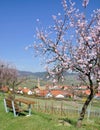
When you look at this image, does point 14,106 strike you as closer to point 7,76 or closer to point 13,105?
point 13,105

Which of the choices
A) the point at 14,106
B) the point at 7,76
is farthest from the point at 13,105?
the point at 7,76

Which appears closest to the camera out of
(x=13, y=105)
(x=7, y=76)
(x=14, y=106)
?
(x=13, y=105)

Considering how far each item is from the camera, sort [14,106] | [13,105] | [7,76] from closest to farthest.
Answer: [13,105]
[14,106]
[7,76]

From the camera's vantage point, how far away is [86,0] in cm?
1327

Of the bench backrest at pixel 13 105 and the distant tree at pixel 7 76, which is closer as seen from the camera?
the bench backrest at pixel 13 105

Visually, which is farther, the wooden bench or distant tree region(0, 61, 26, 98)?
distant tree region(0, 61, 26, 98)

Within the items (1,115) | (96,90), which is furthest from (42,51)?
(1,115)

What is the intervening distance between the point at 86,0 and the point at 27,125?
604cm

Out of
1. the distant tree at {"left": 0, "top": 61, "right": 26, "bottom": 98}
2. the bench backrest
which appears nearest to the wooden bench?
the bench backrest

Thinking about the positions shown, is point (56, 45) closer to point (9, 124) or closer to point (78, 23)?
point (78, 23)

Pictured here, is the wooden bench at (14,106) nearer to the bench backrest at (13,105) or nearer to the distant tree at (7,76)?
the bench backrest at (13,105)

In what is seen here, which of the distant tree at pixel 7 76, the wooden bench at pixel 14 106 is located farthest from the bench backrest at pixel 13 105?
the distant tree at pixel 7 76

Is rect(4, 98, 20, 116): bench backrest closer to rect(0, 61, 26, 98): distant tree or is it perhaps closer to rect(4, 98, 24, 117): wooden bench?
rect(4, 98, 24, 117): wooden bench

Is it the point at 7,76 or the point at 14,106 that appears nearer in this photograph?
the point at 14,106
